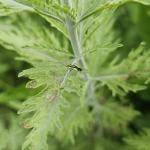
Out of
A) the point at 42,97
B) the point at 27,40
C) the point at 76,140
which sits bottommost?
the point at 76,140

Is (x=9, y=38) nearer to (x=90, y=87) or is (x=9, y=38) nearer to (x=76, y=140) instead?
(x=90, y=87)

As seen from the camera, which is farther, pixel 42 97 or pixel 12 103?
pixel 12 103

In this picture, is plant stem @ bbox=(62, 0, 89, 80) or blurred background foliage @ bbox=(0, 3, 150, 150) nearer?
plant stem @ bbox=(62, 0, 89, 80)

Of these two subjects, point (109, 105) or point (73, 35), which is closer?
point (73, 35)

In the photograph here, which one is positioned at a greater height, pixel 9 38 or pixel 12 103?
pixel 9 38

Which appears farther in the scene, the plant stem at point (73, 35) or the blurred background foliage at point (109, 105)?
the blurred background foliage at point (109, 105)

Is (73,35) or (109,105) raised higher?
(73,35)

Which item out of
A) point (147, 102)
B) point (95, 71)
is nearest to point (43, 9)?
point (95, 71)

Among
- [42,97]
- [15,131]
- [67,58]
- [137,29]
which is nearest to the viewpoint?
[42,97]
